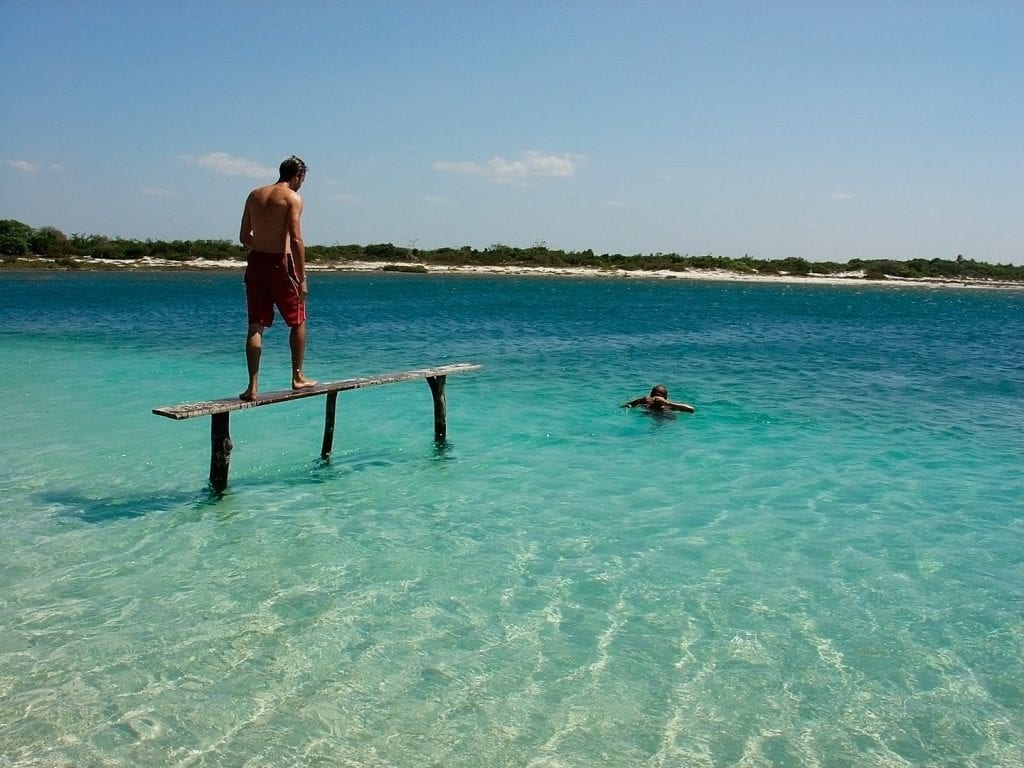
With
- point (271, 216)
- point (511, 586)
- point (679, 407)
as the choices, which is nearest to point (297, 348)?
point (271, 216)

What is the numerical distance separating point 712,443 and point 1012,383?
13.1 metres

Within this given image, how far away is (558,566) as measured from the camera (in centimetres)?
753

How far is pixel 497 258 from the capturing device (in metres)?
132

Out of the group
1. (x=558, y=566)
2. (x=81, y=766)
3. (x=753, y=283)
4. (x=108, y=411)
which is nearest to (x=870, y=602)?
(x=558, y=566)

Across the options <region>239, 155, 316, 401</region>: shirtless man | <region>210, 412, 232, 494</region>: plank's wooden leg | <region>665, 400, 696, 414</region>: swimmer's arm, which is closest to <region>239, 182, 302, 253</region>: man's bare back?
<region>239, 155, 316, 401</region>: shirtless man

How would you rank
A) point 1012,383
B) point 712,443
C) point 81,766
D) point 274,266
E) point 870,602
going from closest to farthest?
point 81,766
point 870,602
point 274,266
point 712,443
point 1012,383

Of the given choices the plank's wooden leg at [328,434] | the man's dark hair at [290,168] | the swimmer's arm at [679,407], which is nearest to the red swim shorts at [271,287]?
the man's dark hair at [290,168]

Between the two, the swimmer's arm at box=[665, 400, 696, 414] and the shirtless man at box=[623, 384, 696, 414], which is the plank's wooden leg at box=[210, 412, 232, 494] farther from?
the swimmer's arm at box=[665, 400, 696, 414]

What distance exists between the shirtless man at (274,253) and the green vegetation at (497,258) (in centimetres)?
10658

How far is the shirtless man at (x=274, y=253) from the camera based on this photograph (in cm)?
848

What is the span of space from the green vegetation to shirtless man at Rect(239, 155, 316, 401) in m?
107

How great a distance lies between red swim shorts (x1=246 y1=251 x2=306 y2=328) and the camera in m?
8.69

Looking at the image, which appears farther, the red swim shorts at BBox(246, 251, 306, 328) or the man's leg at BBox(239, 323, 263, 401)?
the man's leg at BBox(239, 323, 263, 401)

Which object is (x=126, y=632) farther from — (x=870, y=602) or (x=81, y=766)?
(x=870, y=602)
